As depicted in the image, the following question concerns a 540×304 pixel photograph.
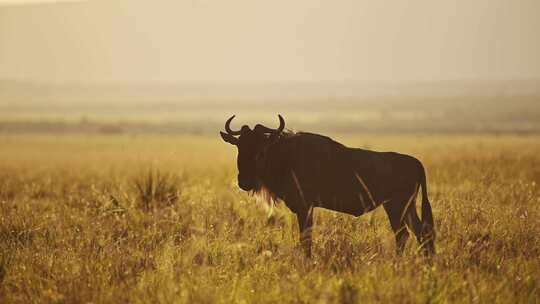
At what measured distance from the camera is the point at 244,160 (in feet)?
23.5

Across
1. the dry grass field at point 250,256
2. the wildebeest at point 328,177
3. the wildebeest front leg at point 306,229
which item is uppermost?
the wildebeest at point 328,177

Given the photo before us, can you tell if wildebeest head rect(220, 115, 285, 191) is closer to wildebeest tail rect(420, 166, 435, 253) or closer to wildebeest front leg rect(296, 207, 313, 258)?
wildebeest front leg rect(296, 207, 313, 258)

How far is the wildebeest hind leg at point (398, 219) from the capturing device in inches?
276

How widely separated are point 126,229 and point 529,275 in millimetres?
4971

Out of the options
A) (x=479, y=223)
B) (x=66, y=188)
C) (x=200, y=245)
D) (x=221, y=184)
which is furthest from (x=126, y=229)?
(x=221, y=184)

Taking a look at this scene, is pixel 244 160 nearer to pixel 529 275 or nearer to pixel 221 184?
pixel 529 275

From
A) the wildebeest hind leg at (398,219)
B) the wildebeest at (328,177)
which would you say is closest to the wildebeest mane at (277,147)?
the wildebeest at (328,177)

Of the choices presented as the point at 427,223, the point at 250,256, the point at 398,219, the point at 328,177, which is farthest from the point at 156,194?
the point at 427,223

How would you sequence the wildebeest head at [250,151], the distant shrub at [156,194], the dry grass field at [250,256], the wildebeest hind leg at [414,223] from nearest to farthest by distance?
the dry grass field at [250,256] → the wildebeest hind leg at [414,223] → the wildebeest head at [250,151] → the distant shrub at [156,194]

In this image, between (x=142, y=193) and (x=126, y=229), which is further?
(x=142, y=193)

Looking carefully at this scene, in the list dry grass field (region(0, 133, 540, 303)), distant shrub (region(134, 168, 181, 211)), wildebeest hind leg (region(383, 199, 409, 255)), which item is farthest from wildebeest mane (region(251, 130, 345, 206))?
distant shrub (region(134, 168, 181, 211))

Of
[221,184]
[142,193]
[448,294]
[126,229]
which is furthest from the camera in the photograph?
[221,184]

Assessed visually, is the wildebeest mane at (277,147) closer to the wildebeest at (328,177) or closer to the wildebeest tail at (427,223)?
the wildebeest at (328,177)

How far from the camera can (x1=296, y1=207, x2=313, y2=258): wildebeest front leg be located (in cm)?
690
